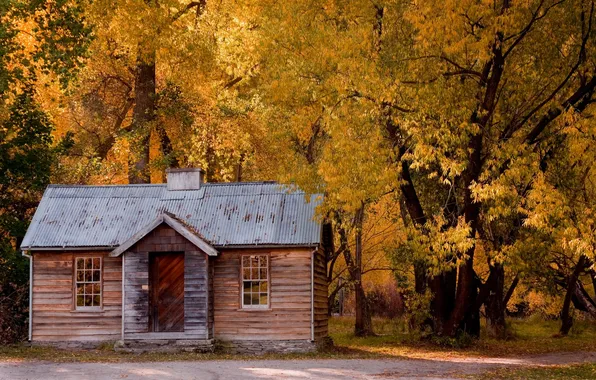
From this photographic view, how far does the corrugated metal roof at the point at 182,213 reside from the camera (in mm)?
25750

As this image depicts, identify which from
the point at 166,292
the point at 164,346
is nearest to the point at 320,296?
the point at 166,292

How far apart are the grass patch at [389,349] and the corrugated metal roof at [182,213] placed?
3347 mm

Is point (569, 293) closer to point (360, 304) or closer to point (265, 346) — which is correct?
point (360, 304)

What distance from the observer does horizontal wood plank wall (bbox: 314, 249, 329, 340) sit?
85.6ft

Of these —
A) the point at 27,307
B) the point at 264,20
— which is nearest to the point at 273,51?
the point at 264,20

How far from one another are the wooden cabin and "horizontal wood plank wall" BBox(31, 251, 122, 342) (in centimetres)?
3

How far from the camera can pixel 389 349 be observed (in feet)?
89.5

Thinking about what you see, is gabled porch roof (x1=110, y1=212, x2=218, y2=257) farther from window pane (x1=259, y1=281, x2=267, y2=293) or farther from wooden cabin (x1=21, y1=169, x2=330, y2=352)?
window pane (x1=259, y1=281, x2=267, y2=293)

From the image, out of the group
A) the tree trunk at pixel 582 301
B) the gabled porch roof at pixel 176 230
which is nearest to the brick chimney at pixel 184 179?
the gabled porch roof at pixel 176 230

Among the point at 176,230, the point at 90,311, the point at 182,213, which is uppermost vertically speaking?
the point at 182,213

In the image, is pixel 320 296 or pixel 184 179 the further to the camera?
pixel 184 179

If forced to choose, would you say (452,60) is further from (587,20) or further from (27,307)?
(27,307)

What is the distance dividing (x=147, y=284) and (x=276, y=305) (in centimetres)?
398

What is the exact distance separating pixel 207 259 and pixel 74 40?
7.44m
